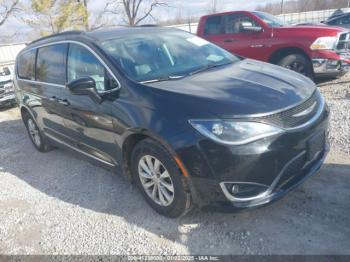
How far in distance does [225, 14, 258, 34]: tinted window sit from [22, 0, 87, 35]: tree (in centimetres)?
1373

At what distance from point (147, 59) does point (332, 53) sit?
458 cm

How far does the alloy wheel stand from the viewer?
9.38 ft

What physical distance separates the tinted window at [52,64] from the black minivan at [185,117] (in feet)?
0.10

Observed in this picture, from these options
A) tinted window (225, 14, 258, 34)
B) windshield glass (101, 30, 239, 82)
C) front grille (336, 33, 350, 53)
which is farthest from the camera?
tinted window (225, 14, 258, 34)

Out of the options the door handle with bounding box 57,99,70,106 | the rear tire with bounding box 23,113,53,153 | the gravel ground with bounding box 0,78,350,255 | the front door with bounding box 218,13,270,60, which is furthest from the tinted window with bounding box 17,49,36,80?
the front door with bounding box 218,13,270,60

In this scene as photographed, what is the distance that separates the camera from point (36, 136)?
5.36m

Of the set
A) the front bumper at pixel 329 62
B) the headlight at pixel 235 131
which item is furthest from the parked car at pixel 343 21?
the headlight at pixel 235 131

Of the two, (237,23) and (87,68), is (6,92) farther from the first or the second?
(87,68)

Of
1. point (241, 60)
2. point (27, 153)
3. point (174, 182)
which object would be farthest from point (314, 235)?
point (27, 153)

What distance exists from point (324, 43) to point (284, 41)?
804 millimetres

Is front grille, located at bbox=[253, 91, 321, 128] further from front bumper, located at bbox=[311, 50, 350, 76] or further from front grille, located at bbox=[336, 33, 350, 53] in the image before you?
front grille, located at bbox=[336, 33, 350, 53]

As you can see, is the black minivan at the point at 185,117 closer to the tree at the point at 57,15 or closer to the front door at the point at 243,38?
the front door at the point at 243,38

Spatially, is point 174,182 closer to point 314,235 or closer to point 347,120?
point 314,235

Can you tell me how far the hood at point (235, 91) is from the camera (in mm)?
2494
